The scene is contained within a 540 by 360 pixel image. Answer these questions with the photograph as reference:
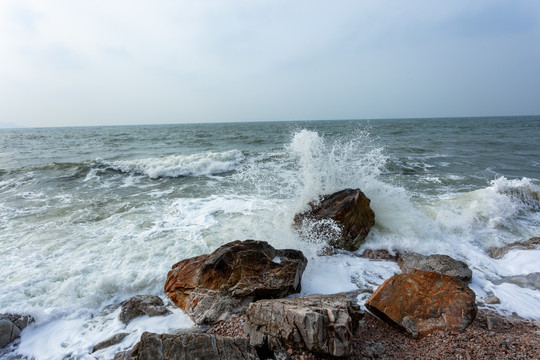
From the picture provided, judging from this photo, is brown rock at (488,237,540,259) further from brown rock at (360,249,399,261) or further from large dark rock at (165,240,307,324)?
large dark rock at (165,240,307,324)

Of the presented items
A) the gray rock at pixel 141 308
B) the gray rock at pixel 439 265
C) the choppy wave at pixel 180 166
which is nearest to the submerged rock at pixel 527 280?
the gray rock at pixel 439 265

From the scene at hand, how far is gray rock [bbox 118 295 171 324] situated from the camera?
12.4 ft

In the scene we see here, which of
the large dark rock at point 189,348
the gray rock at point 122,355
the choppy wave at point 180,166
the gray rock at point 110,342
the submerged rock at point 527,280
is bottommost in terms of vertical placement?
the gray rock at point 110,342

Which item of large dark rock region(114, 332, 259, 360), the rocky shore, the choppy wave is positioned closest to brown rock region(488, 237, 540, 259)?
the rocky shore

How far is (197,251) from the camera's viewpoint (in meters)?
5.63

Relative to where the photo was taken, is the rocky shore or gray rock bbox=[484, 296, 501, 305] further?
gray rock bbox=[484, 296, 501, 305]

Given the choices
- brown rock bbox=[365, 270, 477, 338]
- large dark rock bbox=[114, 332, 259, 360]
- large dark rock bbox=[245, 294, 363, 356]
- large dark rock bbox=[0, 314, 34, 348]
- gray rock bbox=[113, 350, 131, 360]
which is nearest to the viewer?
large dark rock bbox=[114, 332, 259, 360]

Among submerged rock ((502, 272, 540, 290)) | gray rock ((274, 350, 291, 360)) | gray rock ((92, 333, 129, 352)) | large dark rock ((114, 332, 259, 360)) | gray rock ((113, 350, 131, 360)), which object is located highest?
large dark rock ((114, 332, 259, 360))

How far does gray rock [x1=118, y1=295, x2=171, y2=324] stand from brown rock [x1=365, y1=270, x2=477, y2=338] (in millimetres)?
2864

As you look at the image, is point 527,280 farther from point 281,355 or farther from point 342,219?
point 281,355

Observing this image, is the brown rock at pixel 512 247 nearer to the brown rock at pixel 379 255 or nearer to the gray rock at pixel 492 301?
the gray rock at pixel 492 301

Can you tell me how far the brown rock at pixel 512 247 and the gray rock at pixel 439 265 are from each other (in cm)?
140

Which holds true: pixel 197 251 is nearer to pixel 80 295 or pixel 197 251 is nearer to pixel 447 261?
pixel 80 295

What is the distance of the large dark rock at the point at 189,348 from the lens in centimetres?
238
